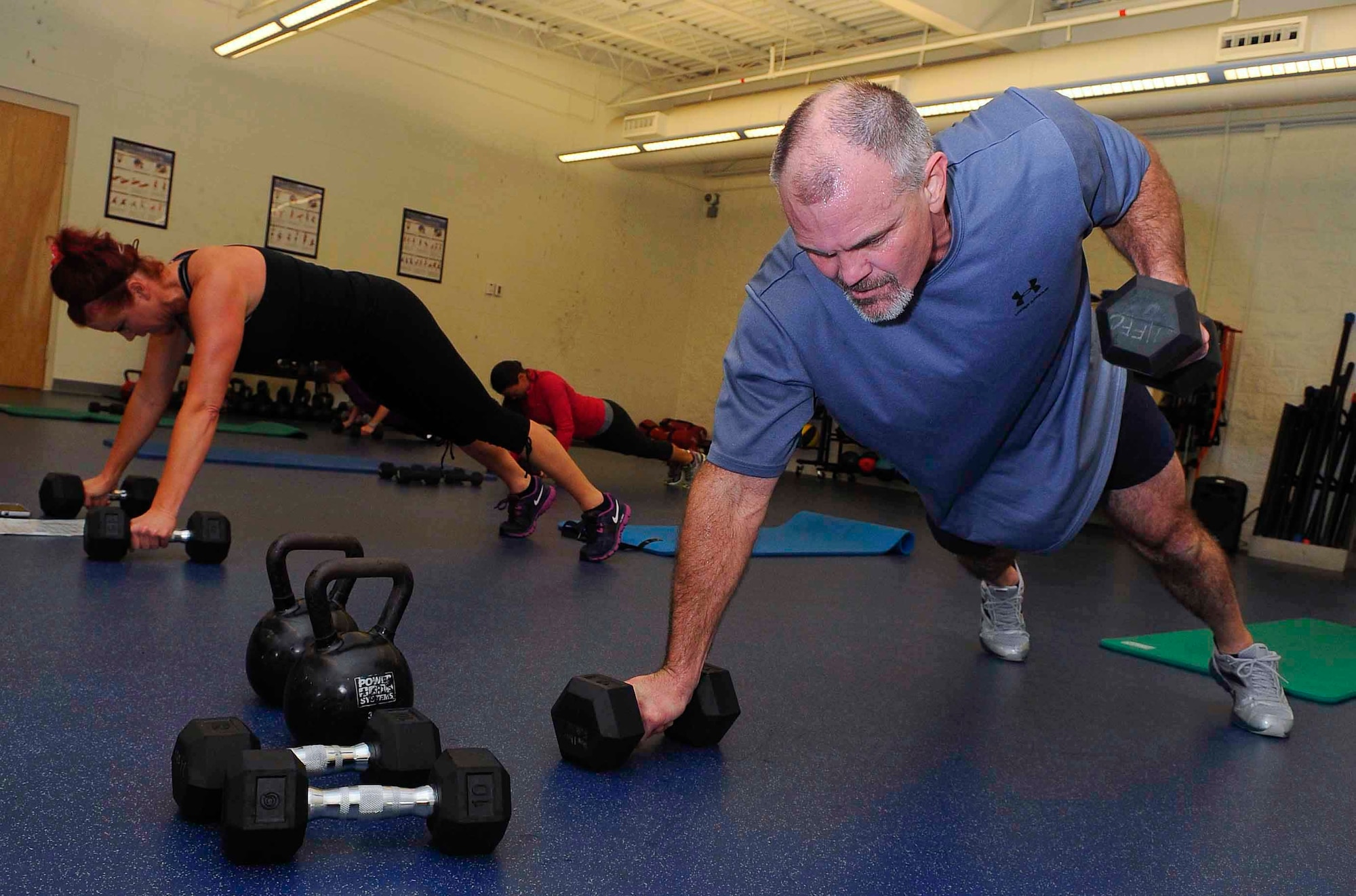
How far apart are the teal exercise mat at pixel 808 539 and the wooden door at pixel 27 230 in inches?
262

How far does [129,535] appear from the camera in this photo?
8.34 ft

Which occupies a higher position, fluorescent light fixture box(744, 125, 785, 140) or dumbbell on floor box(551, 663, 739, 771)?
fluorescent light fixture box(744, 125, 785, 140)

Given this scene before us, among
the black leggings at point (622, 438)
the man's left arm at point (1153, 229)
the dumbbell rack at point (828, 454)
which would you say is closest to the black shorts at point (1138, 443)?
the man's left arm at point (1153, 229)

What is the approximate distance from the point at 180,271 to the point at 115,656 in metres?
1.21

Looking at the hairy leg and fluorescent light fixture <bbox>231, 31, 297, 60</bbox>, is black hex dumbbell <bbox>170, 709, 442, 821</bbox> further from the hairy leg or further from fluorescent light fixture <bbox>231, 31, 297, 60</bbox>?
fluorescent light fixture <bbox>231, 31, 297, 60</bbox>

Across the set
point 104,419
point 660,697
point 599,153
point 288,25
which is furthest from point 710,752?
Result: point 599,153

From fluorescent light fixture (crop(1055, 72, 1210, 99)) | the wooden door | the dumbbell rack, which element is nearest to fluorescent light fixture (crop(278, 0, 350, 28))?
the wooden door

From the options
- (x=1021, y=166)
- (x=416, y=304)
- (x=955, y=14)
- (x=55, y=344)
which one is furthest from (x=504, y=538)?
(x=55, y=344)

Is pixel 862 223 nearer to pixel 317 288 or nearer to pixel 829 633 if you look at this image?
pixel 829 633

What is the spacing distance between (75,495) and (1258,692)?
3017 mm

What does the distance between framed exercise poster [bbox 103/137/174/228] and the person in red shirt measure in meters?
4.67

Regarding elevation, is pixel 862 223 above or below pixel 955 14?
below

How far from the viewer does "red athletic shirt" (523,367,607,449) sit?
580 cm

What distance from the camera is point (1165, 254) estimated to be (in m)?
1.64
